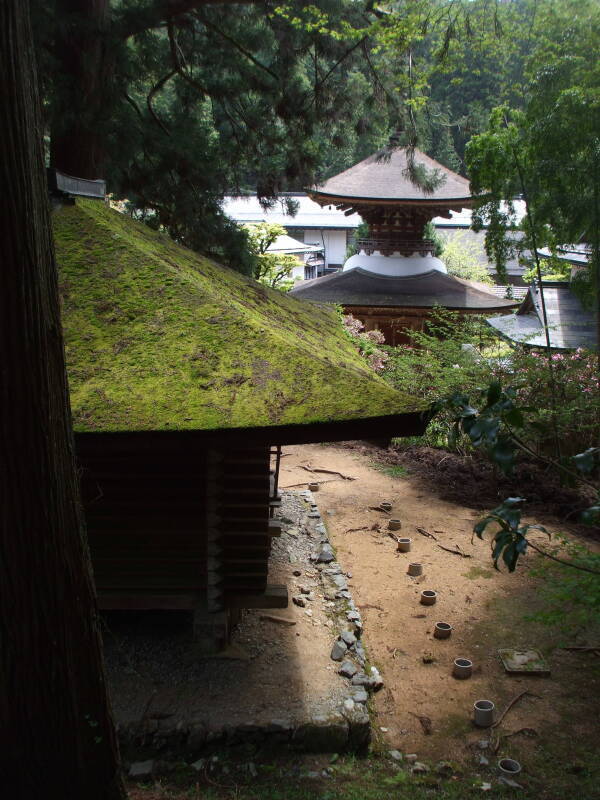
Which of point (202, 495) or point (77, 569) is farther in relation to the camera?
point (202, 495)

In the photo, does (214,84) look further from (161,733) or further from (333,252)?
(333,252)

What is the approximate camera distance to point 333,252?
123ft

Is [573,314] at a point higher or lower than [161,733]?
higher

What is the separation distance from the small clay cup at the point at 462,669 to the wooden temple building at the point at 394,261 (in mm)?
10824

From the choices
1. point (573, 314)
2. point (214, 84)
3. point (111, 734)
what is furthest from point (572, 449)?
point (111, 734)

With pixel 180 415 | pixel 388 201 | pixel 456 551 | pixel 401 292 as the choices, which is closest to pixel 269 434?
pixel 180 415

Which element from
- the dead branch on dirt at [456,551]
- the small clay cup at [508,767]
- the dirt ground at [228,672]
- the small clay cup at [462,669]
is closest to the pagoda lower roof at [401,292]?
the dead branch on dirt at [456,551]

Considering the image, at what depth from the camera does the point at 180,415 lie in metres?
3.26

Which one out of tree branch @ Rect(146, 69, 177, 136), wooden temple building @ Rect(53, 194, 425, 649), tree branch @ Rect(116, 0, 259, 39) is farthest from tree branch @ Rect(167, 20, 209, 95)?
wooden temple building @ Rect(53, 194, 425, 649)

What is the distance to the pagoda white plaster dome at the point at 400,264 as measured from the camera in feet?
55.9

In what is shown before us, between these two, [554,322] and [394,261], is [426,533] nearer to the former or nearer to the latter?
[554,322]

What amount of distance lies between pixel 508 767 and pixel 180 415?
293cm

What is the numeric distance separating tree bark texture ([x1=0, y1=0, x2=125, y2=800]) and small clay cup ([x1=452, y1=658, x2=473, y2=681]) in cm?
318

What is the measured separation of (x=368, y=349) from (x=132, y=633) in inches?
335
